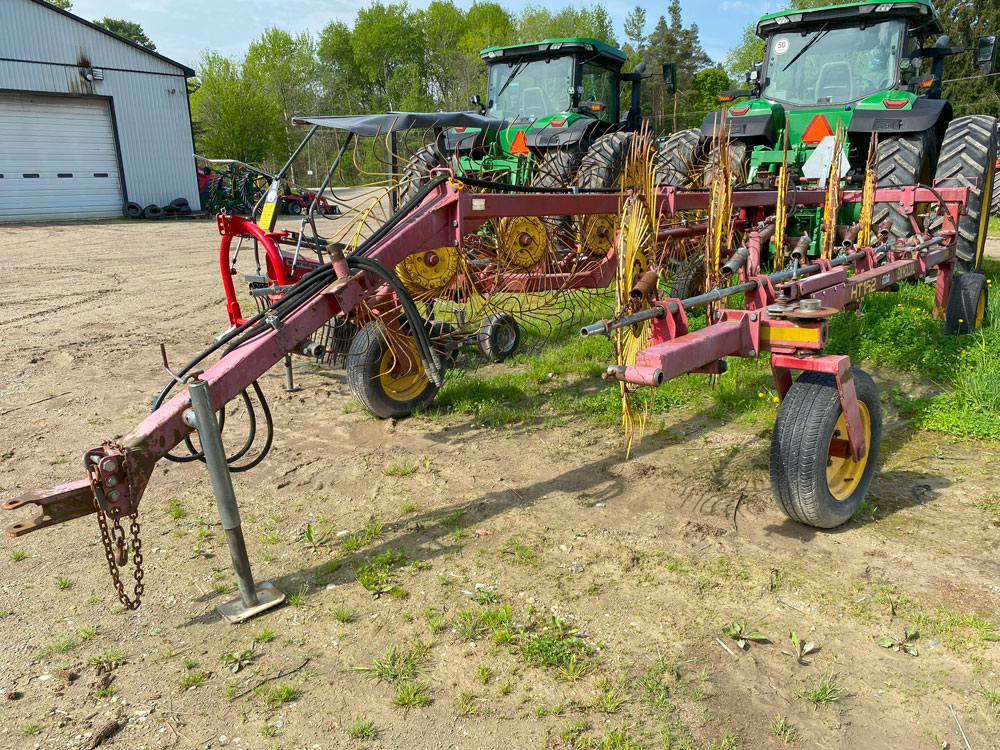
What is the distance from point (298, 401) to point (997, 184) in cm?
1483

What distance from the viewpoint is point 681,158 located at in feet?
23.1

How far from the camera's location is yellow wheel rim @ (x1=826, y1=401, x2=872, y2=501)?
3.17 m

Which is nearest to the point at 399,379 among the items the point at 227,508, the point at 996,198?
the point at 227,508

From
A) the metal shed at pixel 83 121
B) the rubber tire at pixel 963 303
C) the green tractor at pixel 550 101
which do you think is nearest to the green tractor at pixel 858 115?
the rubber tire at pixel 963 303

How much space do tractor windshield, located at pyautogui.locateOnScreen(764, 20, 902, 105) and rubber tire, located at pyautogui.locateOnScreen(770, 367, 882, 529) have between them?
5734mm

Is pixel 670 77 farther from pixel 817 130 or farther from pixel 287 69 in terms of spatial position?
pixel 287 69

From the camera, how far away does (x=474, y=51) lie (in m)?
58.6

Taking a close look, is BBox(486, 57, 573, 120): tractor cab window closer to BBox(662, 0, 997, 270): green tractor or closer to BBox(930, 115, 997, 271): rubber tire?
BBox(662, 0, 997, 270): green tractor

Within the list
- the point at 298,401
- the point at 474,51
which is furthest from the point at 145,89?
the point at 474,51

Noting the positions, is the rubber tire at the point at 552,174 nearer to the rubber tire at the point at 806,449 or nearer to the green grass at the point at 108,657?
the rubber tire at the point at 806,449

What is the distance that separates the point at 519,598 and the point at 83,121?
73.7 feet

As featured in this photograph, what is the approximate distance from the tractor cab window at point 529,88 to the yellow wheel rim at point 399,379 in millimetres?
5701

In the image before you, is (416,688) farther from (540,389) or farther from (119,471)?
(540,389)

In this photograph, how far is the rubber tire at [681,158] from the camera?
6914 mm
